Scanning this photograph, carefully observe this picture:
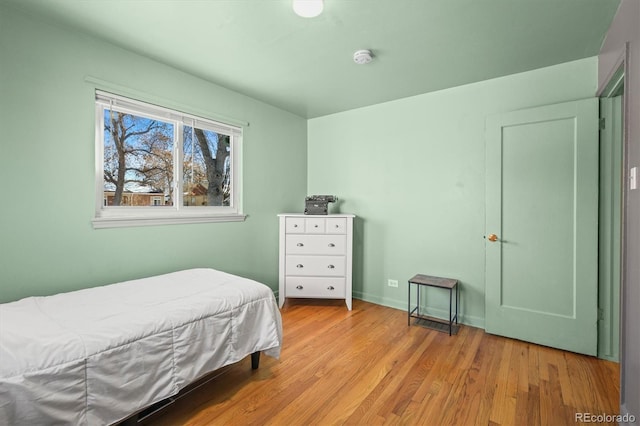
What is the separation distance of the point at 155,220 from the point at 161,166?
0.49m

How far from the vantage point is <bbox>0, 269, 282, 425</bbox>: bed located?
3.72 feet

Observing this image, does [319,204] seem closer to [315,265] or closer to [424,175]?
[315,265]

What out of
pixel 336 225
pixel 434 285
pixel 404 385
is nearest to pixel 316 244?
pixel 336 225

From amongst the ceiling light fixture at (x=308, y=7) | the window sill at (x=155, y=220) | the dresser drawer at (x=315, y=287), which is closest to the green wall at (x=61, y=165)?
the window sill at (x=155, y=220)

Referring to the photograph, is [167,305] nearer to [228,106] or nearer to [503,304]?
[228,106]

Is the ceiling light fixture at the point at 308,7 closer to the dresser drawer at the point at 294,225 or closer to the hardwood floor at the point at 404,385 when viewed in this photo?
the dresser drawer at the point at 294,225

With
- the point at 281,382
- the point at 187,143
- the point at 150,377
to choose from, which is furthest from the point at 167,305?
the point at 187,143

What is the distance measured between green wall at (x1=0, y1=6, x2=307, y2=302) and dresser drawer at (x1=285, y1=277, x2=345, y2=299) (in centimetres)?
105

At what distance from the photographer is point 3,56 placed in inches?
69.1

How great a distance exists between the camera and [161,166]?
102 inches

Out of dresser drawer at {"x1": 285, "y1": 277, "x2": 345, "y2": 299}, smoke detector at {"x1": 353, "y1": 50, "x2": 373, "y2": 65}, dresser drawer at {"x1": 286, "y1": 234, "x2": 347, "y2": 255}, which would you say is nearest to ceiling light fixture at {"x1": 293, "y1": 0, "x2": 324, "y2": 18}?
smoke detector at {"x1": 353, "y1": 50, "x2": 373, "y2": 65}

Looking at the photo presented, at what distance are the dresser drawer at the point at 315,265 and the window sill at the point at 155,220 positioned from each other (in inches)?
29.9

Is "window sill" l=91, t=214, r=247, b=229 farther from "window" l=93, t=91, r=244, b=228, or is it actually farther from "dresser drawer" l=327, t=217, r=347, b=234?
"dresser drawer" l=327, t=217, r=347, b=234

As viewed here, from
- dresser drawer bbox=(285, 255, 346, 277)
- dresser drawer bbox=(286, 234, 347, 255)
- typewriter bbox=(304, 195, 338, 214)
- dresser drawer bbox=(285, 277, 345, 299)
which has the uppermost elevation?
typewriter bbox=(304, 195, 338, 214)
